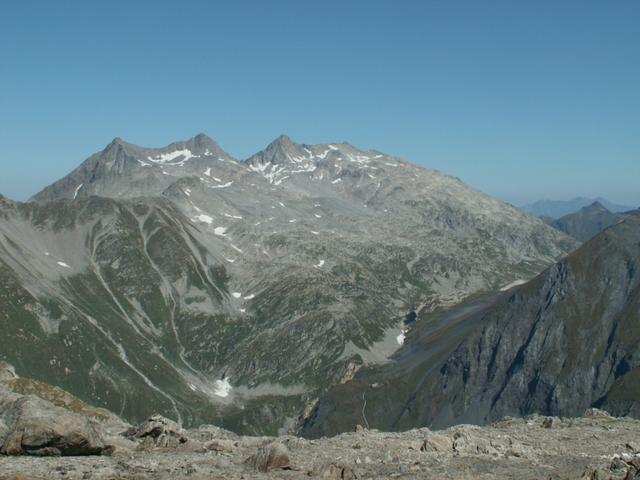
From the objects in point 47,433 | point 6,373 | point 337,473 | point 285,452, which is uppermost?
point 47,433

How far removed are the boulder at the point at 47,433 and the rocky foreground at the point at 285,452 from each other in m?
0.05

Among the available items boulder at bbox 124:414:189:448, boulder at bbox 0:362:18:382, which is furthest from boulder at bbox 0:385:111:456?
boulder at bbox 0:362:18:382

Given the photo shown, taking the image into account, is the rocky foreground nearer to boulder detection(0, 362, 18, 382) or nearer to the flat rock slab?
the flat rock slab

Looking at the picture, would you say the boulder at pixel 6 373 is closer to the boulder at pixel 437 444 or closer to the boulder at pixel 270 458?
the boulder at pixel 270 458

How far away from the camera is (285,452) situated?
35.9 m

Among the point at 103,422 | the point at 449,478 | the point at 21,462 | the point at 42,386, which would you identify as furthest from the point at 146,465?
the point at 42,386

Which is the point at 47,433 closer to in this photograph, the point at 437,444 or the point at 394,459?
the point at 394,459

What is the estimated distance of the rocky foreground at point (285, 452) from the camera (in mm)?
31844

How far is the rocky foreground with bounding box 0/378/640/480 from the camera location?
3184 centimetres

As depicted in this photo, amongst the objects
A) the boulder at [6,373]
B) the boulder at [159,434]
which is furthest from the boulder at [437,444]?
the boulder at [6,373]

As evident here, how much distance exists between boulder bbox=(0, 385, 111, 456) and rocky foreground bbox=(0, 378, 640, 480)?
0.05m

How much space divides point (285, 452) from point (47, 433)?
12.5m

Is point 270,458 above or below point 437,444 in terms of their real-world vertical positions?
above

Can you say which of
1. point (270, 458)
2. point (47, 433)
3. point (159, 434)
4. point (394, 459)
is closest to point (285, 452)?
point (270, 458)
